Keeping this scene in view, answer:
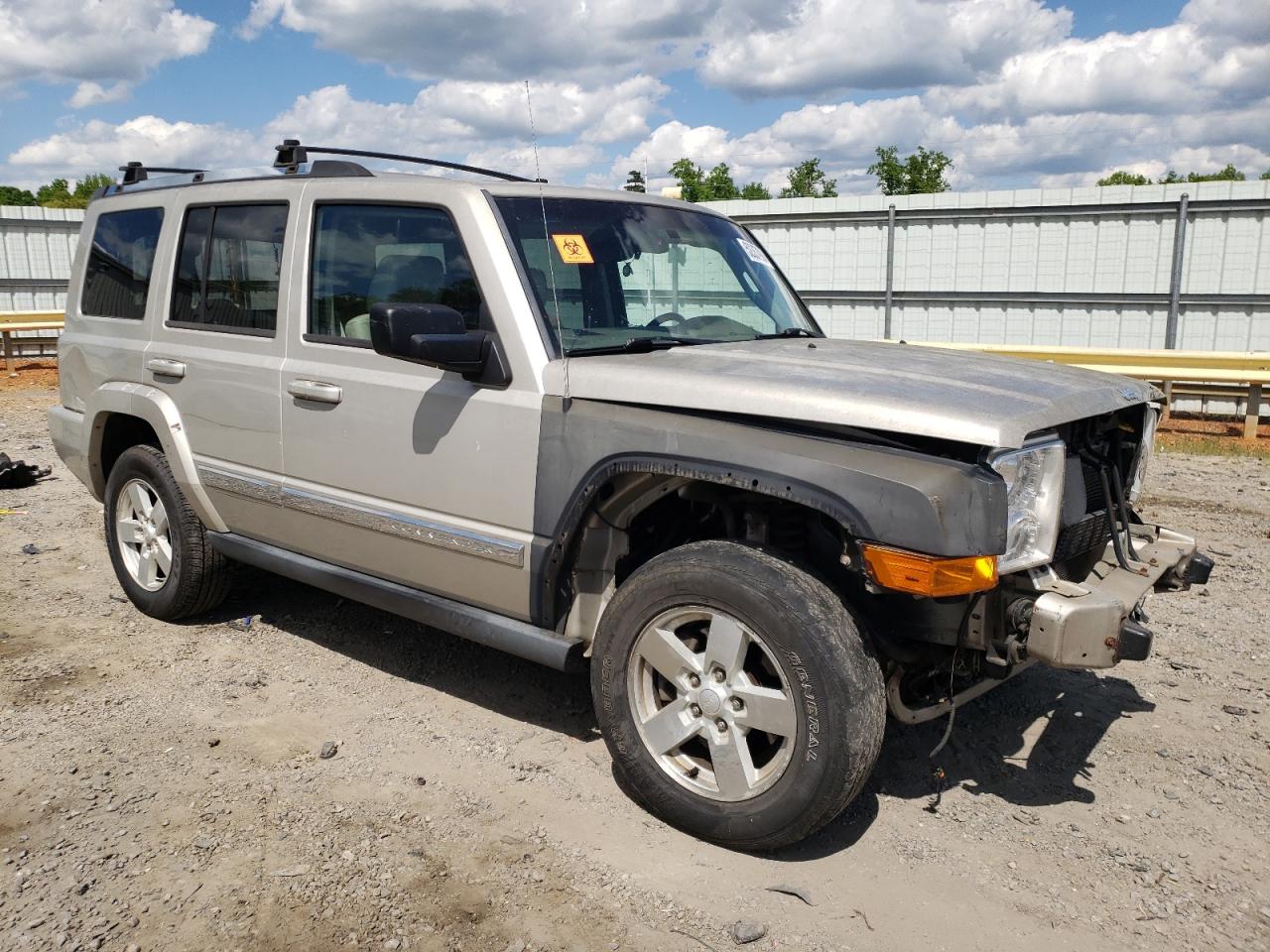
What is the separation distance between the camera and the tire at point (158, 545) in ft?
16.5

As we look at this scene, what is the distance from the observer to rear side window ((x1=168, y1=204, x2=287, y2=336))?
4426 mm

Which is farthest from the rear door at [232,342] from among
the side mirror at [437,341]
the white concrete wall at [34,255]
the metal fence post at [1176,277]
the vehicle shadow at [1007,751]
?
the white concrete wall at [34,255]

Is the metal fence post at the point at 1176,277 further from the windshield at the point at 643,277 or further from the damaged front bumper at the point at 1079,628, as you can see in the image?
the damaged front bumper at the point at 1079,628

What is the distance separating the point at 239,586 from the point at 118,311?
154 centimetres

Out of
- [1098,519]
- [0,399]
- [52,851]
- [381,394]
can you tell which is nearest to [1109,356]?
[1098,519]

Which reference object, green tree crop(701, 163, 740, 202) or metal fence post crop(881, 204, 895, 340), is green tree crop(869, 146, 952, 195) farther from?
metal fence post crop(881, 204, 895, 340)

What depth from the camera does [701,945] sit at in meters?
2.77

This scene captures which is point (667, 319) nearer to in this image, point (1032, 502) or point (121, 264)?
point (1032, 502)

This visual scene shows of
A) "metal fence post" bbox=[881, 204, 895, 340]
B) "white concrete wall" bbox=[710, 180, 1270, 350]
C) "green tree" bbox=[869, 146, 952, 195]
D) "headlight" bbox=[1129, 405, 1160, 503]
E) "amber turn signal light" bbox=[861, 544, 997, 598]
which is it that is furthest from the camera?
"green tree" bbox=[869, 146, 952, 195]

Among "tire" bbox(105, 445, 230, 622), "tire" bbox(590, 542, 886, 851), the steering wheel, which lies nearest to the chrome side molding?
"tire" bbox(105, 445, 230, 622)

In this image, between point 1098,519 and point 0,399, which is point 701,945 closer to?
point 1098,519

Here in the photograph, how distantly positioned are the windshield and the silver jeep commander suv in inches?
0.7

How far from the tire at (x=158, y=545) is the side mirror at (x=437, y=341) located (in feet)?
7.05

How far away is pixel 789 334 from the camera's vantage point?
14.5ft
